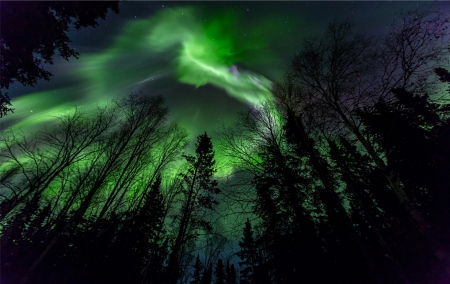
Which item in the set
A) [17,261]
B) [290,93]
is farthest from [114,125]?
[17,261]

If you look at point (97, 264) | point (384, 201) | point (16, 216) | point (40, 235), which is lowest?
point (97, 264)

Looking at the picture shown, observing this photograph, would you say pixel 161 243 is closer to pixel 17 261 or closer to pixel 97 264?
pixel 97 264

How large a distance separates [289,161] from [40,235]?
88.8ft

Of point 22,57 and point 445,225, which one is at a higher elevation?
point 22,57

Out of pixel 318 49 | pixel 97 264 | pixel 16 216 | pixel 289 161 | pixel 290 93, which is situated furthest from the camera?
pixel 97 264

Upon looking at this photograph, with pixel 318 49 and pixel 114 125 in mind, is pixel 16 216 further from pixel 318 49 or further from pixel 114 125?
pixel 318 49

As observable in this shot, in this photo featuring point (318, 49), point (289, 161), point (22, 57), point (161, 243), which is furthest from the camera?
point (161, 243)

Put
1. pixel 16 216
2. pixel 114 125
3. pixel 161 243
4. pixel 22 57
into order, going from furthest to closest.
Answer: pixel 161 243
pixel 114 125
pixel 16 216
pixel 22 57

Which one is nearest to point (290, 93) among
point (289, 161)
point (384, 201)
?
point (289, 161)

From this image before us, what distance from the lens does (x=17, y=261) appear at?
48.0 ft

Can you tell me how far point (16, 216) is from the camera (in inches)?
394

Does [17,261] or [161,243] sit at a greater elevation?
[161,243]

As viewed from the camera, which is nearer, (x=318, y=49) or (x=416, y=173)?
(x=318, y=49)

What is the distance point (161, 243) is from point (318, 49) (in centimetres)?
2050
